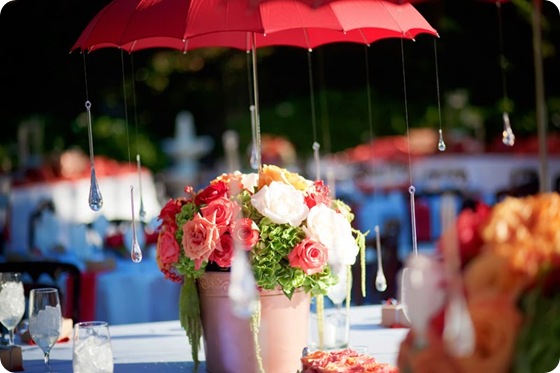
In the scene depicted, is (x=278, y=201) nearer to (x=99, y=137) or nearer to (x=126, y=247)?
(x=126, y=247)

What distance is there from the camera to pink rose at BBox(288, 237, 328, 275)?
2.47 meters

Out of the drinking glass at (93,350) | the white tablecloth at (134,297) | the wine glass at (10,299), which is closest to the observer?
the drinking glass at (93,350)

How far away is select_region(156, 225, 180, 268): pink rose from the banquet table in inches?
13.6

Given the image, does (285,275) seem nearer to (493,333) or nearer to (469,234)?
(469,234)

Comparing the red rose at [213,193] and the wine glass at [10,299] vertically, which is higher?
the red rose at [213,193]

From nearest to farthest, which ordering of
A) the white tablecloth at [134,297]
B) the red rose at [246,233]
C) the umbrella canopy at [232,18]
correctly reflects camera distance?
the red rose at [246,233], the umbrella canopy at [232,18], the white tablecloth at [134,297]

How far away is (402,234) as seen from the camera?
7762 millimetres

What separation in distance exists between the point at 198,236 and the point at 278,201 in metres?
0.23

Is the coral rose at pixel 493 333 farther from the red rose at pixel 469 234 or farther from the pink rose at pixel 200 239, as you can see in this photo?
the pink rose at pixel 200 239

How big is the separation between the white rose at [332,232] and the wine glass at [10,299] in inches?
39.8

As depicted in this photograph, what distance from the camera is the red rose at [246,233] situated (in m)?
2.46

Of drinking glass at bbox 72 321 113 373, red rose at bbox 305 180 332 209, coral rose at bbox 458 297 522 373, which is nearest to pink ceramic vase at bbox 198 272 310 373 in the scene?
red rose at bbox 305 180 332 209

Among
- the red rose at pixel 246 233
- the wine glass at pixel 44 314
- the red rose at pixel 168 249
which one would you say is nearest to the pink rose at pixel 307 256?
the red rose at pixel 246 233

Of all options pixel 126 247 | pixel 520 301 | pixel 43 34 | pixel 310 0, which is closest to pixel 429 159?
pixel 43 34
